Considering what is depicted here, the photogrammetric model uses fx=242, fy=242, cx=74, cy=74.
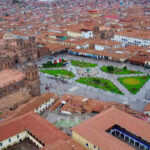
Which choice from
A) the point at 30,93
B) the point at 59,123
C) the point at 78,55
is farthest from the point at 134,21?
the point at 59,123

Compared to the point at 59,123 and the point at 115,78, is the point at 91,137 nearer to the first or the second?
the point at 59,123

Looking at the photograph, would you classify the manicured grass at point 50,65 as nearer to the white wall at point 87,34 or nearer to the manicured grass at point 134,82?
the manicured grass at point 134,82

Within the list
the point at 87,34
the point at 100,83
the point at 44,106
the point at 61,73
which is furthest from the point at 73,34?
the point at 44,106

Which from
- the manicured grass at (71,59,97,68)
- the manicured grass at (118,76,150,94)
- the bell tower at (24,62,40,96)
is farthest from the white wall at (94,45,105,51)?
the bell tower at (24,62,40,96)

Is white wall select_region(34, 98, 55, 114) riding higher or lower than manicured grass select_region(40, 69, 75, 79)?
lower

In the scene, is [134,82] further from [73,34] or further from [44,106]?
[73,34]

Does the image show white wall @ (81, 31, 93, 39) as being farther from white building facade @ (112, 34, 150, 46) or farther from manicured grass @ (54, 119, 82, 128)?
manicured grass @ (54, 119, 82, 128)
